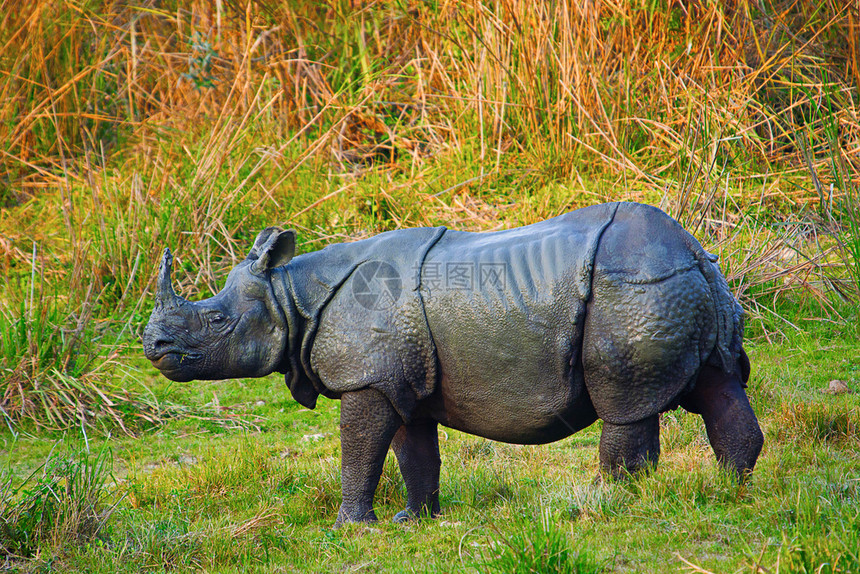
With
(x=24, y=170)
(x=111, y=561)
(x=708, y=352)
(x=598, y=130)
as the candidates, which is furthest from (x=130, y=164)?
(x=708, y=352)

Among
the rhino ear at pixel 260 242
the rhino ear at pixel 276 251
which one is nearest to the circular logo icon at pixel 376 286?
the rhino ear at pixel 276 251

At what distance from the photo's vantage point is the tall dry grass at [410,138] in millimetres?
7871

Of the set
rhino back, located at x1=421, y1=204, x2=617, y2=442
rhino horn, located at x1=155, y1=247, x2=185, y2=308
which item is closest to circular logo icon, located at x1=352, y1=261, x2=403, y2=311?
rhino back, located at x1=421, y1=204, x2=617, y2=442

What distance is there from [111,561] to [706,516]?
264 cm

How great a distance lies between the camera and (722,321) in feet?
14.2

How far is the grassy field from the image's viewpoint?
4293mm

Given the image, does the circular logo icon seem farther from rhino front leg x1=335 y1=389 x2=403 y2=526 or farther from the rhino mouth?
the rhino mouth

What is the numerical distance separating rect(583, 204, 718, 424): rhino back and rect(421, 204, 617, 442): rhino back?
87 mm

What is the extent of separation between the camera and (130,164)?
9977 mm

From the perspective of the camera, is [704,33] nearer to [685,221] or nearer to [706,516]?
[685,221]

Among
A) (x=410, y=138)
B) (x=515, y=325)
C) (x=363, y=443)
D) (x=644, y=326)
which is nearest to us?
(x=644, y=326)

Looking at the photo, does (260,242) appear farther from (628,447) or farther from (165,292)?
(628,447)

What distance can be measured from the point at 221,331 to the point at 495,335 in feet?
4.38

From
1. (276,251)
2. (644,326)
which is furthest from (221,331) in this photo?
(644,326)
